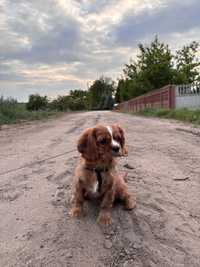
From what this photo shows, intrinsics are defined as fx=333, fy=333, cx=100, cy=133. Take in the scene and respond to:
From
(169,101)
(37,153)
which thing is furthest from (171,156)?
(169,101)

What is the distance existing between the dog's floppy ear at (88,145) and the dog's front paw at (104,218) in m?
0.46

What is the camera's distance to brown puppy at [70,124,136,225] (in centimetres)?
262

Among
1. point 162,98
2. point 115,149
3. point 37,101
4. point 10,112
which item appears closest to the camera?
point 115,149

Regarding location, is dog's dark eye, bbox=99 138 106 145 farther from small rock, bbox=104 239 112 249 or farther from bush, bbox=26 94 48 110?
bush, bbox=26 94 48 110

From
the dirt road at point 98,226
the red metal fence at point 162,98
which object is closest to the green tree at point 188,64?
the red metal fence at point 162,98

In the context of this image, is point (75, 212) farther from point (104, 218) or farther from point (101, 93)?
point (101, 93)

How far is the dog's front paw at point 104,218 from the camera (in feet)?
8.61

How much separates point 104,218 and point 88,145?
59 cm

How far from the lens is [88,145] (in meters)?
2.64

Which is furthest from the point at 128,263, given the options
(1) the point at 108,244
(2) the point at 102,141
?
(2) the point at 102,141

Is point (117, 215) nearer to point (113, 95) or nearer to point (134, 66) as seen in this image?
point (134, 66)

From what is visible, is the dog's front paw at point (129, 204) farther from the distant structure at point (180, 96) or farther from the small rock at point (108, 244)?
A: the distant structure at point (180, 96)

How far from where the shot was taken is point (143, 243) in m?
2.37

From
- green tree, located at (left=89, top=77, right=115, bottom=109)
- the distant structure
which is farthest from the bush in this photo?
green tree, located at (left=89, top=77, right=115, bottom=109)
